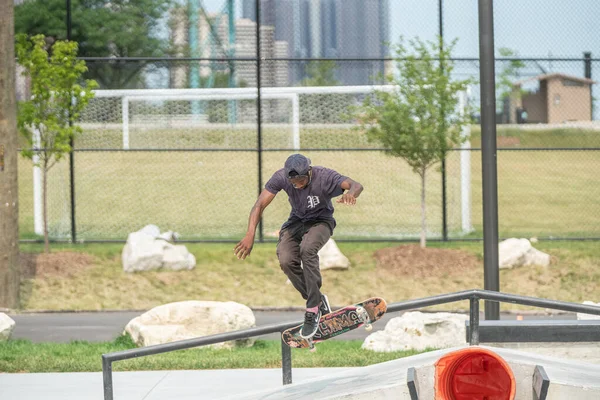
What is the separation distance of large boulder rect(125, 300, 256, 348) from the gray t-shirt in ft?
14.1

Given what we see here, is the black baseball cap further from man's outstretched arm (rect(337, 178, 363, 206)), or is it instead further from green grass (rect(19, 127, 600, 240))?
green grass (rect(19, 127, 600, 240))

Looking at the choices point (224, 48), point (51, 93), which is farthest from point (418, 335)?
point (224, 48)

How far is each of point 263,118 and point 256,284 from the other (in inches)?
250

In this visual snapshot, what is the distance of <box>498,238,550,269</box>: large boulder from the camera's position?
1758 centimetres

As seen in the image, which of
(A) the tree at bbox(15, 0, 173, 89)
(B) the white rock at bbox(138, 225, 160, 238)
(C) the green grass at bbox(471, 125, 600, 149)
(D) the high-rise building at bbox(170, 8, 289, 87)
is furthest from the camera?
(C) the green grass at bbox(471, 125, 600, 149)

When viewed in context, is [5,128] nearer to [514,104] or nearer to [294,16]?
[294,16]

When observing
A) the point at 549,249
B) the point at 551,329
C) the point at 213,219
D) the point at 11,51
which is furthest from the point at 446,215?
the point at 551,329

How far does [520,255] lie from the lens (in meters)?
17.6

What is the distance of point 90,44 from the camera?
21906 mm

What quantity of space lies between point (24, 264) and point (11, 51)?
12.6ft

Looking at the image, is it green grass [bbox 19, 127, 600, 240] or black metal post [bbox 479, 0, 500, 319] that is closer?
black metal post [bbox 479, 0, 500, 319]

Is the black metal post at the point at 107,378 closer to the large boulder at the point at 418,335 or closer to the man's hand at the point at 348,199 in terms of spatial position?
the man's hand at the point at 348,199

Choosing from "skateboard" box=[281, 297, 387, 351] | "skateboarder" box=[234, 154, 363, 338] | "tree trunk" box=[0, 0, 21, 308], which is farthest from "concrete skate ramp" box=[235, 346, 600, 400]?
"tree trunk" box=[0, 0, 21, 308]

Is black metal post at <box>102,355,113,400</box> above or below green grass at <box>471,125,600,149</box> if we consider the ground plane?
below
